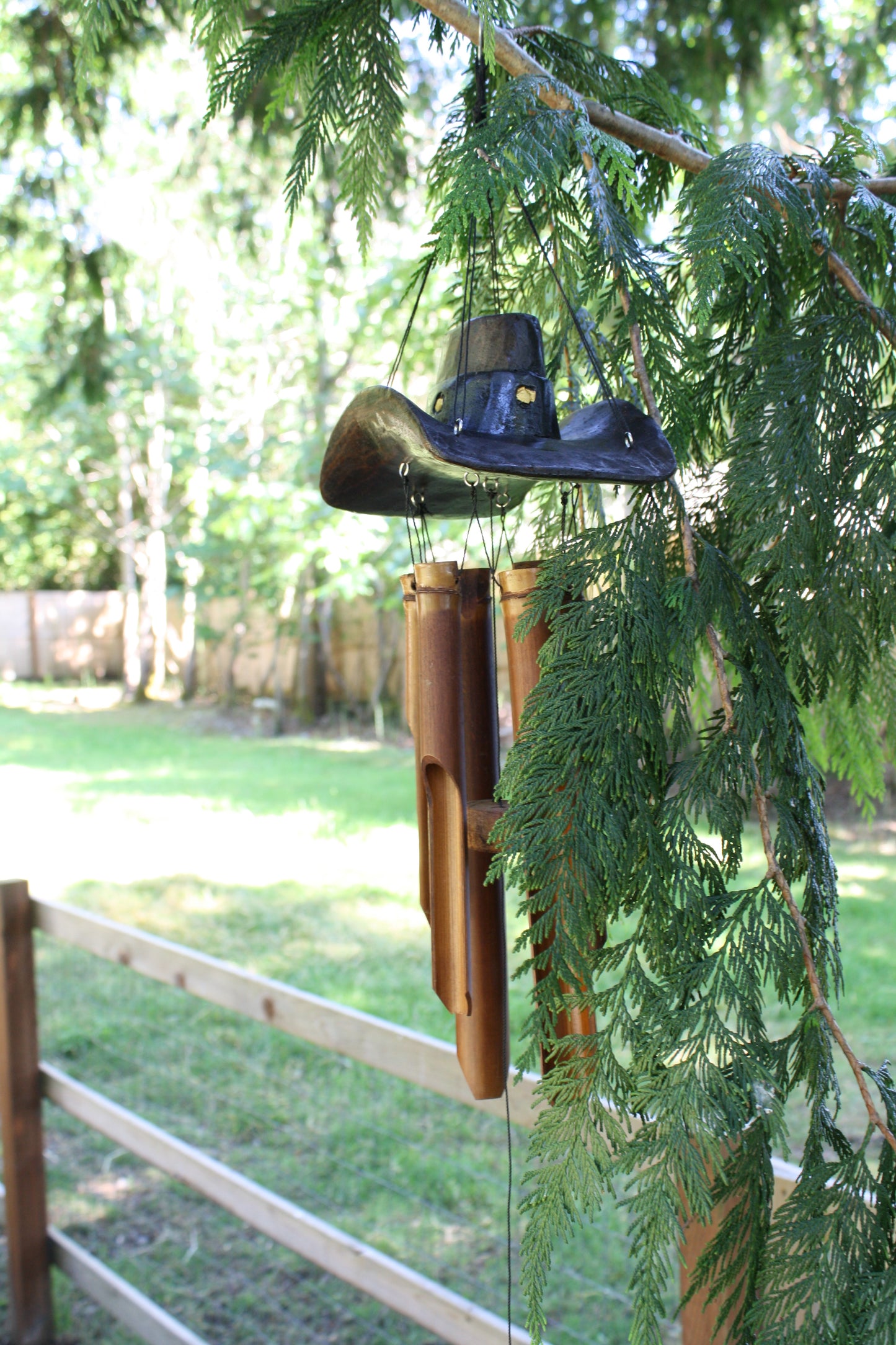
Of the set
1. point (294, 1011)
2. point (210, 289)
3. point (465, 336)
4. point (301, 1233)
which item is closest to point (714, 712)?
point (465, 336)

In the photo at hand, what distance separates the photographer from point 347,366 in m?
8.40

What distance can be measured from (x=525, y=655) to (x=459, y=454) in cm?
18

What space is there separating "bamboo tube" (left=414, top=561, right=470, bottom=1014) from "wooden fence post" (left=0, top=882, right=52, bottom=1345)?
1991mm

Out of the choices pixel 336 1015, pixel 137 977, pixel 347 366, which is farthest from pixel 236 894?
pixel 347 366

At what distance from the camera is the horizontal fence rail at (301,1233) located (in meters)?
1.81

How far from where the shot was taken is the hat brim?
31.2 inches

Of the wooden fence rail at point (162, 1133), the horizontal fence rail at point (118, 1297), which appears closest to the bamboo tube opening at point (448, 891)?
the wooden fence rail at point (162, 1133)

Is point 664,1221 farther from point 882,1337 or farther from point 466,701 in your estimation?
point 466,701

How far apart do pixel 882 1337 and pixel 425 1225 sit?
8.13ft

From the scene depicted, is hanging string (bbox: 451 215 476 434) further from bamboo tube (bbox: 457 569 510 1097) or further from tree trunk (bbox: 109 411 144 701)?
tree trunk (bbox: 109 411 144 701)

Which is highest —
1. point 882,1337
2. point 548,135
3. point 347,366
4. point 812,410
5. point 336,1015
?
point 347,366

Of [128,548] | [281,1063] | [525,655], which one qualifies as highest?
[128,548]

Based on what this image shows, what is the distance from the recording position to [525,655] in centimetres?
88

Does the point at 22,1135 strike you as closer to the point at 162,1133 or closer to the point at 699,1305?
the point at 162,1133
